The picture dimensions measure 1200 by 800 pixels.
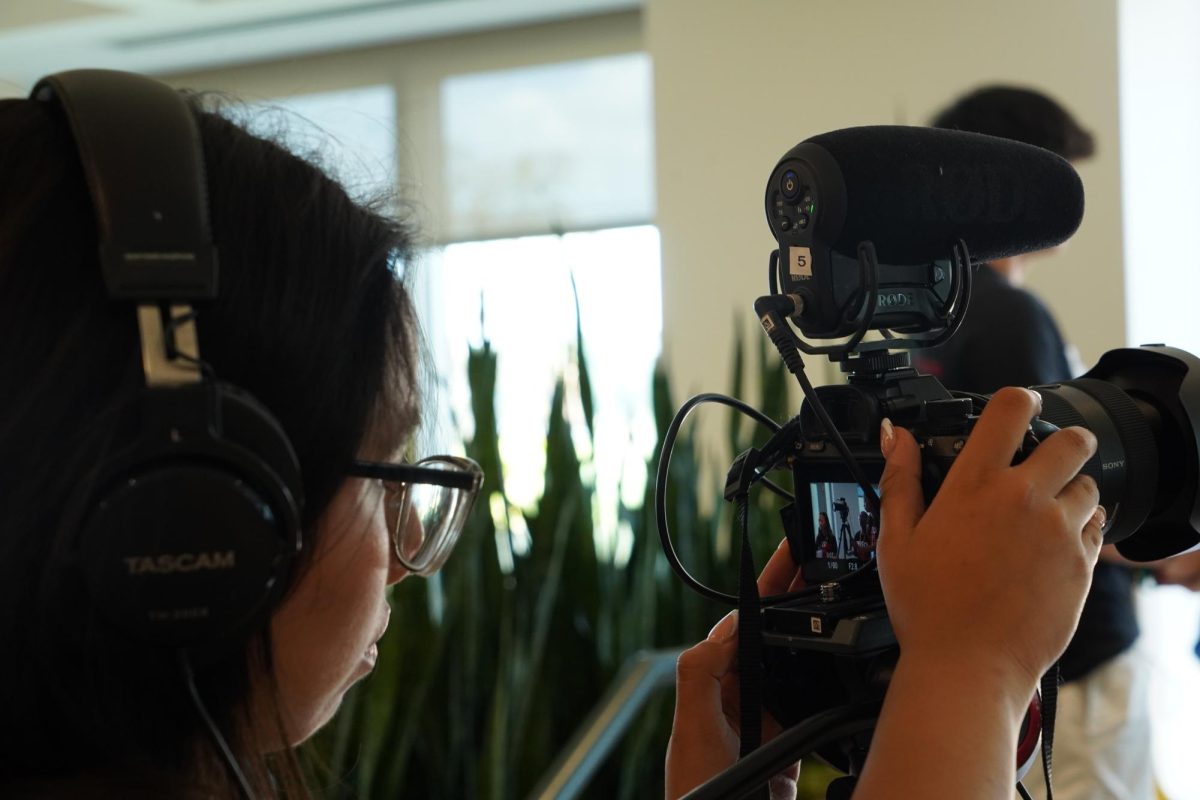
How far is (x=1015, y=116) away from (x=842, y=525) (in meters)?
1.38

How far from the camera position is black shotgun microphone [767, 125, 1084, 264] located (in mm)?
668

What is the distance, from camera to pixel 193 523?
51cm

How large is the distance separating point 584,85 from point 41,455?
4.16 metres

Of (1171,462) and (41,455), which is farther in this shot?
(1171,462)

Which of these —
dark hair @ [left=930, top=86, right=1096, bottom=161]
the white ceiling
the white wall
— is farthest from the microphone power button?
the white ceiling

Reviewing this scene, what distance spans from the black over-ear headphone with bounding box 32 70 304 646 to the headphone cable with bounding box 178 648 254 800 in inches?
0.8

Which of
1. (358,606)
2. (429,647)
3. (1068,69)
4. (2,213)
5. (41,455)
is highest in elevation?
(1068,69)

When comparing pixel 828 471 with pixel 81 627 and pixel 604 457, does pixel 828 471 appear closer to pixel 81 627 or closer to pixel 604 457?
pixel 81 627

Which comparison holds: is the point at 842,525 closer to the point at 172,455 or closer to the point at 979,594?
the point at 979,594

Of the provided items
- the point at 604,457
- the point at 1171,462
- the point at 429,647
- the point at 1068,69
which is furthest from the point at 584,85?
the point at 1171,462

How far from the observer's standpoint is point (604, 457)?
235cm

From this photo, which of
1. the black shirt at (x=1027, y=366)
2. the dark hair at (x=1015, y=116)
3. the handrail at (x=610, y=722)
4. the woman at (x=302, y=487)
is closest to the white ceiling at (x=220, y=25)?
the dark hair at (x=1015, y=116)

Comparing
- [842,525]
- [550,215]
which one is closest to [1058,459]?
[842,525]

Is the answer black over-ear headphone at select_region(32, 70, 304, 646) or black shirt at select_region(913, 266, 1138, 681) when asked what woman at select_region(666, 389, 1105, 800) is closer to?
black over-ear headphone at select_region(32, 70, 304, 646)
